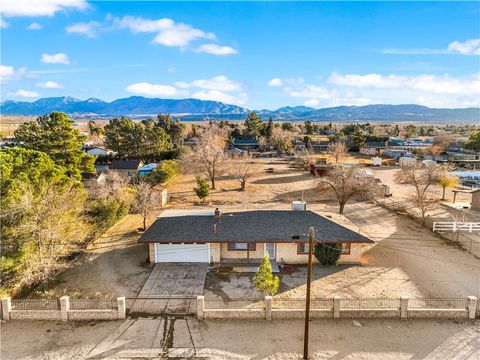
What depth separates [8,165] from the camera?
1906 cm

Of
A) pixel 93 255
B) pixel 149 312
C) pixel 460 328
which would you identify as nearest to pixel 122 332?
pixel 149 312

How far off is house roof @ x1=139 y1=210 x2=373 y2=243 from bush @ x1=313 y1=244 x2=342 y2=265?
0.61 meters

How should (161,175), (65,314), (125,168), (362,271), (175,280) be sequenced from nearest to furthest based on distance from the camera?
(65,314)
(175,280)
(362,271)
(161,175)
(125,168)

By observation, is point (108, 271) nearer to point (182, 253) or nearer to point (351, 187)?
point (182, 253)

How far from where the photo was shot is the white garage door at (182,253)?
75.5 ft

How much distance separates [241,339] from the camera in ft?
49.6

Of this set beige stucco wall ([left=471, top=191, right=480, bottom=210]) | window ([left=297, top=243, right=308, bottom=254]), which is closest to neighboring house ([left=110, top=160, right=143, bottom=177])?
window ([left=297, top=243, right=308, bottom=254])

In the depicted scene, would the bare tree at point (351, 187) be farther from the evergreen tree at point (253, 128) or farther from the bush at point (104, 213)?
the evergreen tree at point (253, 128)

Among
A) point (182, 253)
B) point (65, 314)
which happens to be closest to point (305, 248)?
point (182, 253)

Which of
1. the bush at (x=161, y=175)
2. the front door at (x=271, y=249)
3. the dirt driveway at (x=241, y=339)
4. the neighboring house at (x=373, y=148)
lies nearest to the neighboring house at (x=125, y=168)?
the bush at (x=161, y=175)

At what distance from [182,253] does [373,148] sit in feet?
264

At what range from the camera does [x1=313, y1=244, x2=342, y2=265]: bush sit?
22.5 m

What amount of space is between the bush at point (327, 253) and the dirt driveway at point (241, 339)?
6.31 meters

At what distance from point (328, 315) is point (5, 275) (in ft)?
55.6
